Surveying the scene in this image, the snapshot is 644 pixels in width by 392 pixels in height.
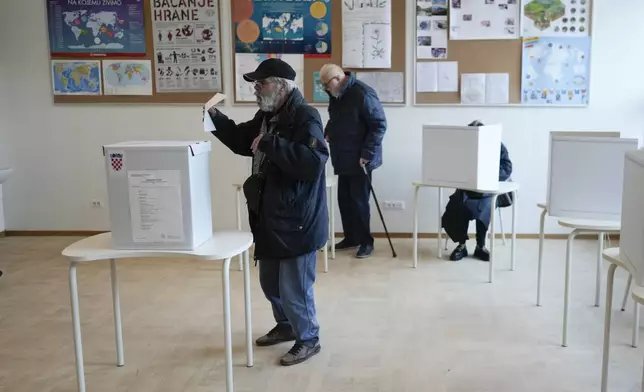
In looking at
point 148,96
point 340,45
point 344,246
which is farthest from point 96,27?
point 344,246

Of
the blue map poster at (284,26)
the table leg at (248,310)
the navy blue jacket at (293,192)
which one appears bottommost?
the table leg at (248,310)

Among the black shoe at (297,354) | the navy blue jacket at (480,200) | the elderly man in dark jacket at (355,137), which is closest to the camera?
the black shoe at (297,354)

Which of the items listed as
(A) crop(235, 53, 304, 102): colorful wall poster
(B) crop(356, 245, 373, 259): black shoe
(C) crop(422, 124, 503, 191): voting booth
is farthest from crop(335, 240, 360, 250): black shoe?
(A) crop(235, 53, 304, 102): colorful wall poster

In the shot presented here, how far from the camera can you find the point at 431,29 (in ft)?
17.7

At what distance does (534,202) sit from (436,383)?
3085 millimetres

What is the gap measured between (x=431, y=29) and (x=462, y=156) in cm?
162

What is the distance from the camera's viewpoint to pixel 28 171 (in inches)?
232

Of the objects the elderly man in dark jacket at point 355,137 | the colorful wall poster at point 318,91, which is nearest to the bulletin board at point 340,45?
the colorful wall poster at point 318,91

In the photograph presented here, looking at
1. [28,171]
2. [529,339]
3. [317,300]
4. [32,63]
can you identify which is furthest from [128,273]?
[529,339]

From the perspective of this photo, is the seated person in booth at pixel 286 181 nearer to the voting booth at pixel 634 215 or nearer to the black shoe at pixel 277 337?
the black shoe at pixel 277 337

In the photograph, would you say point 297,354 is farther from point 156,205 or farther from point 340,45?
point 340,45

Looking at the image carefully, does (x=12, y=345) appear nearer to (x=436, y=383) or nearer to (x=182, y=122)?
(x=436, y=383)

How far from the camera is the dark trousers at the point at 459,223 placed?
4.86 m

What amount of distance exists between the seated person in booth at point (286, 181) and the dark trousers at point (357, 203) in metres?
2.00
